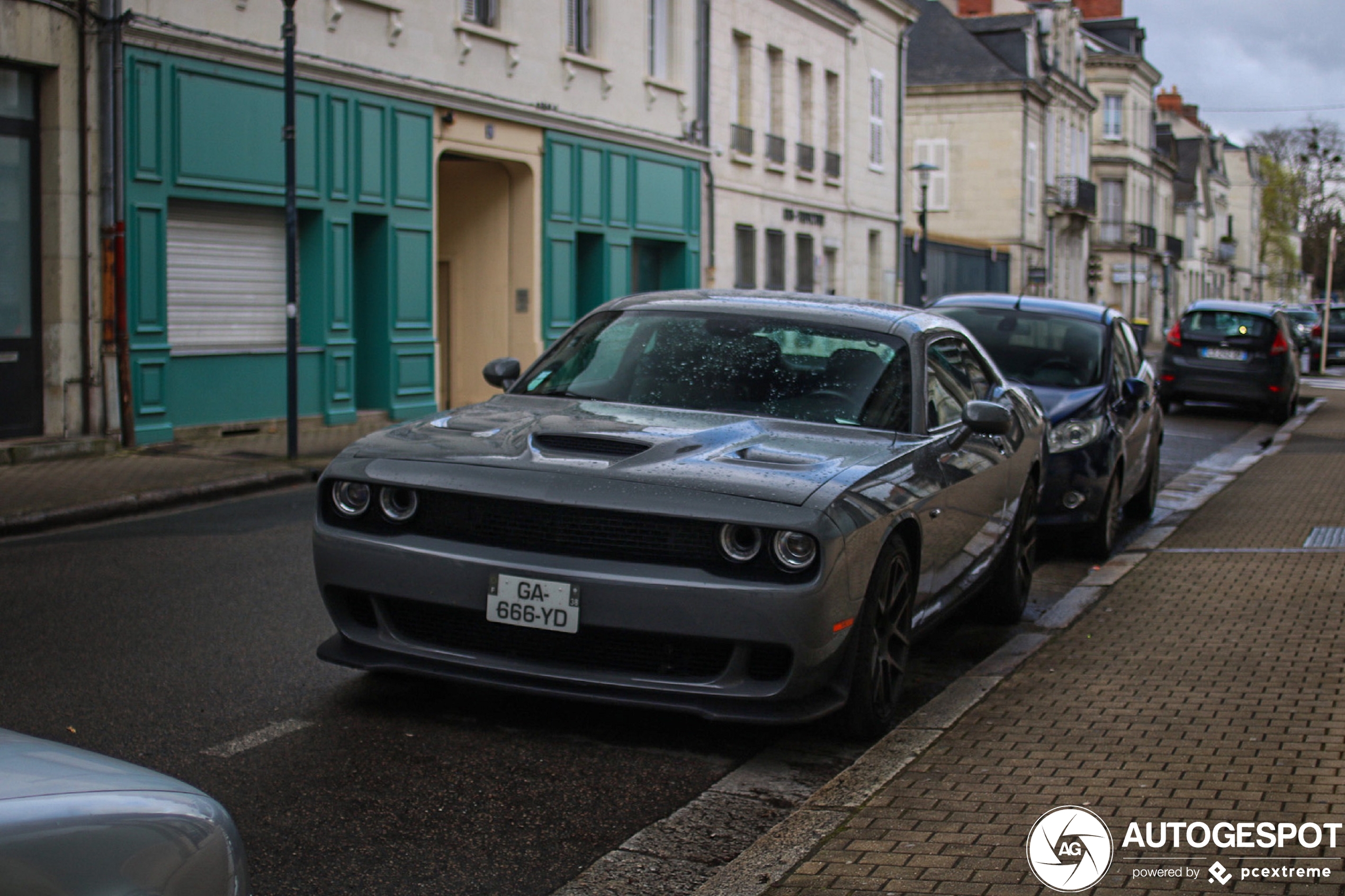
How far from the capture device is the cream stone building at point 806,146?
28.5 metres

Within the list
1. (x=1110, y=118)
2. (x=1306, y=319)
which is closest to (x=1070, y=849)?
(x=1306, y=319)

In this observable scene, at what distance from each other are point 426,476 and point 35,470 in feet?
28.7

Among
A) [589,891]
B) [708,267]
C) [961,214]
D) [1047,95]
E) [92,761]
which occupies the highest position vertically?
[1047,95]

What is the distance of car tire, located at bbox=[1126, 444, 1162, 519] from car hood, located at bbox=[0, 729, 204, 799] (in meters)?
10.2

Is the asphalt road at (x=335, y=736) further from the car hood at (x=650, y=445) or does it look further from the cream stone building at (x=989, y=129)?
the cream stone building at (x=989, y=129)

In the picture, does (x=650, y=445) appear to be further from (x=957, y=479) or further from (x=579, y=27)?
(x=579, y=27)

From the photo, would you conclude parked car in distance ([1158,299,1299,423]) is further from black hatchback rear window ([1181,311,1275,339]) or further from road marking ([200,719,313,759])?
road marking ([200,719,313,759])

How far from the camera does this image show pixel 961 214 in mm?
54062

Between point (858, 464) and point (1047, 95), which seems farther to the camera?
point (1047, 95)

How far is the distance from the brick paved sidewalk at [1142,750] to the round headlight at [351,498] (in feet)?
6.55

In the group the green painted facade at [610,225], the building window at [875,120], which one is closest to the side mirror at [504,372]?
the green painted facade at [610,225]

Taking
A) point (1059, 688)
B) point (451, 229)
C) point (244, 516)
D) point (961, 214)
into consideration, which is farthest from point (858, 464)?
point (961, 214)

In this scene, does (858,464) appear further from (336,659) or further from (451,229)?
(451,229)

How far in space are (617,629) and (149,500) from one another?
7.42 meters
